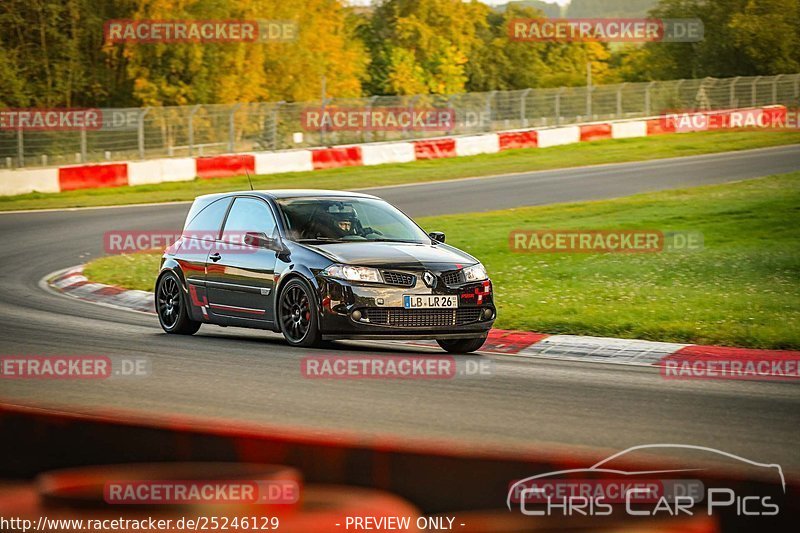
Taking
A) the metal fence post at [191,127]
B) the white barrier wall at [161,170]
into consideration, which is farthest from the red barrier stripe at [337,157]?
the white barrier wall at [161,170]

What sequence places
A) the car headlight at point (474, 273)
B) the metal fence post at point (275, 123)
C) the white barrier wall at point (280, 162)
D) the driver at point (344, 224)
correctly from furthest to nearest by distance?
the metal fence post at point (275, 123)
the white barrier wall at point (280, 162)
the driver at point (344, 224)
the car headlight at point (474, 273)

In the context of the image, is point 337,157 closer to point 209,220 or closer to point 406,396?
point 209,220

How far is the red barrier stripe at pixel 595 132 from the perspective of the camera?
45.9 metres

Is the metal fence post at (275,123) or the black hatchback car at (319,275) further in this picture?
the metal fence post at (275,123)

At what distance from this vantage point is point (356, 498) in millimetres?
5059

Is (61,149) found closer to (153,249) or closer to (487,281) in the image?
(153,249)

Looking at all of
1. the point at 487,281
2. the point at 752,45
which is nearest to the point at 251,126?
the point at 487,281

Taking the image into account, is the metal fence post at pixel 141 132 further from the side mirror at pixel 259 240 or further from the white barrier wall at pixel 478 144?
the side mirror at pixel 259 240

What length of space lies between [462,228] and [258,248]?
35.2 ft

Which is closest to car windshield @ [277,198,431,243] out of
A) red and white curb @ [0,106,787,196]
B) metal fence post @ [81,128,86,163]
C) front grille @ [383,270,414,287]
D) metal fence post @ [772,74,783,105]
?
front grille @ [383,270,414,287]

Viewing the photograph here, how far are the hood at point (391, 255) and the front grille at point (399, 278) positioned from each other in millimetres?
89

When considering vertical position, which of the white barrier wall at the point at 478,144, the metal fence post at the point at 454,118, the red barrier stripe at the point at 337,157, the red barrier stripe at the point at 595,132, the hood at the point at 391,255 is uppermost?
the metal fence post at the point at 454,118

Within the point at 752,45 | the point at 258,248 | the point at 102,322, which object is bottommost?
the point at 102,322

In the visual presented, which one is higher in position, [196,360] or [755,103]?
[755,103]
